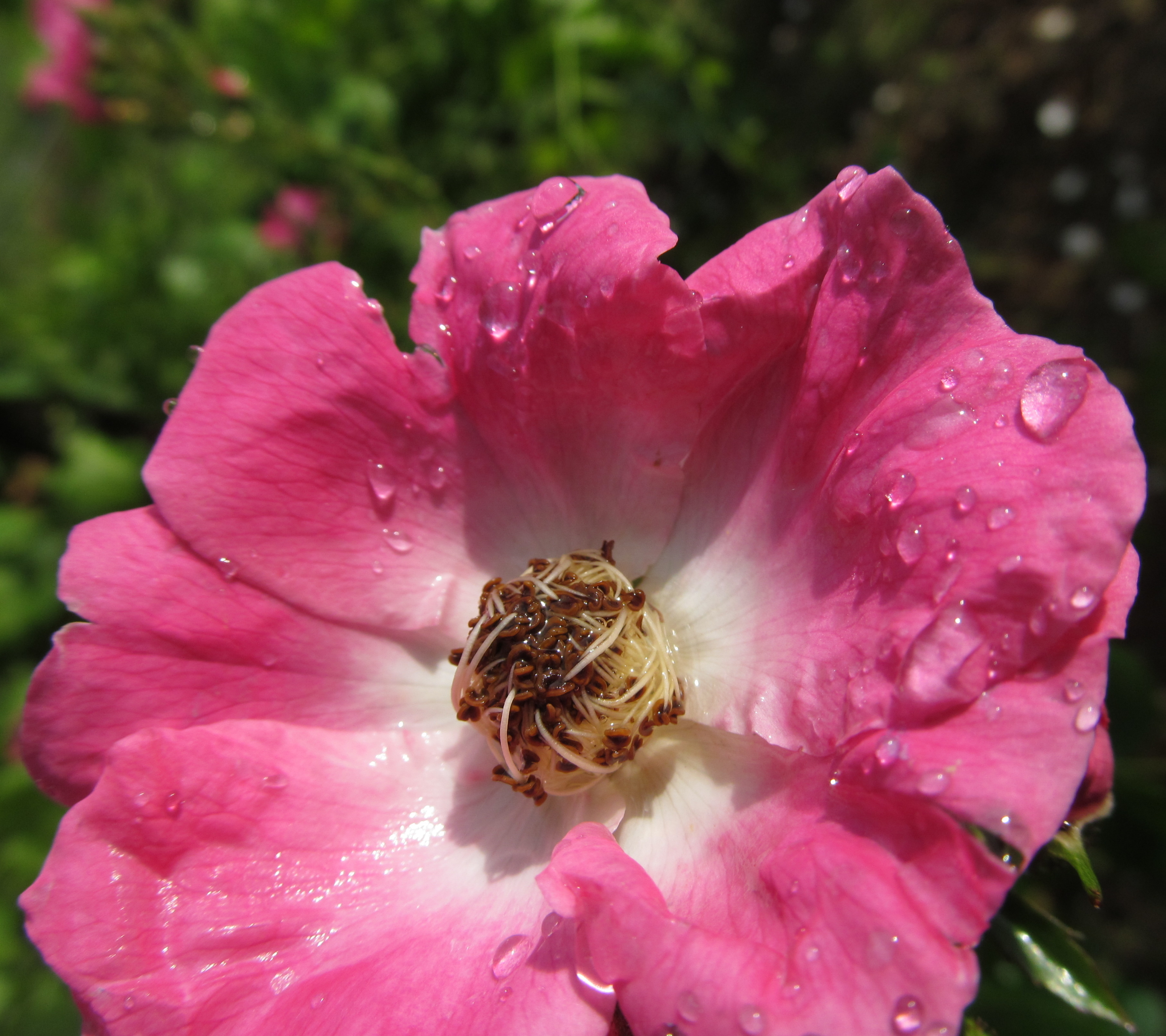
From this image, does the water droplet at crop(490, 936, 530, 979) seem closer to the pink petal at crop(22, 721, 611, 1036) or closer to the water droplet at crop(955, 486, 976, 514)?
the pink petal at crop(22, 721, 611, 1036)

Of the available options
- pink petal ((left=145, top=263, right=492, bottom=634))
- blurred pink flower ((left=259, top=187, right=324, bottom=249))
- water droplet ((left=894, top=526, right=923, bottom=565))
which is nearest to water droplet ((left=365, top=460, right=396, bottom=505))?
pink petal ((left=145, top=263, right=492, bottom=634))

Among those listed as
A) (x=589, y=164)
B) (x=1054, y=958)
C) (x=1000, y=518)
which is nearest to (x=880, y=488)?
(x=1000, y=518)

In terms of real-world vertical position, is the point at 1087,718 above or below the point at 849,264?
below

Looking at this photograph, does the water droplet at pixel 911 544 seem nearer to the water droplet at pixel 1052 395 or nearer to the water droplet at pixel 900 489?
the water droplet at pixel 900 489

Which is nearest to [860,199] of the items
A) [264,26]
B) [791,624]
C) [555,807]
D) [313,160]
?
[791,624]

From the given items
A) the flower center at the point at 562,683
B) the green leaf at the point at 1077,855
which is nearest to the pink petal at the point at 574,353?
the flower center at the point at 562,683

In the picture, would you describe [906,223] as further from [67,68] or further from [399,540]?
[67,68]

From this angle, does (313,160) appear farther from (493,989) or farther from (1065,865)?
(1065,865)
